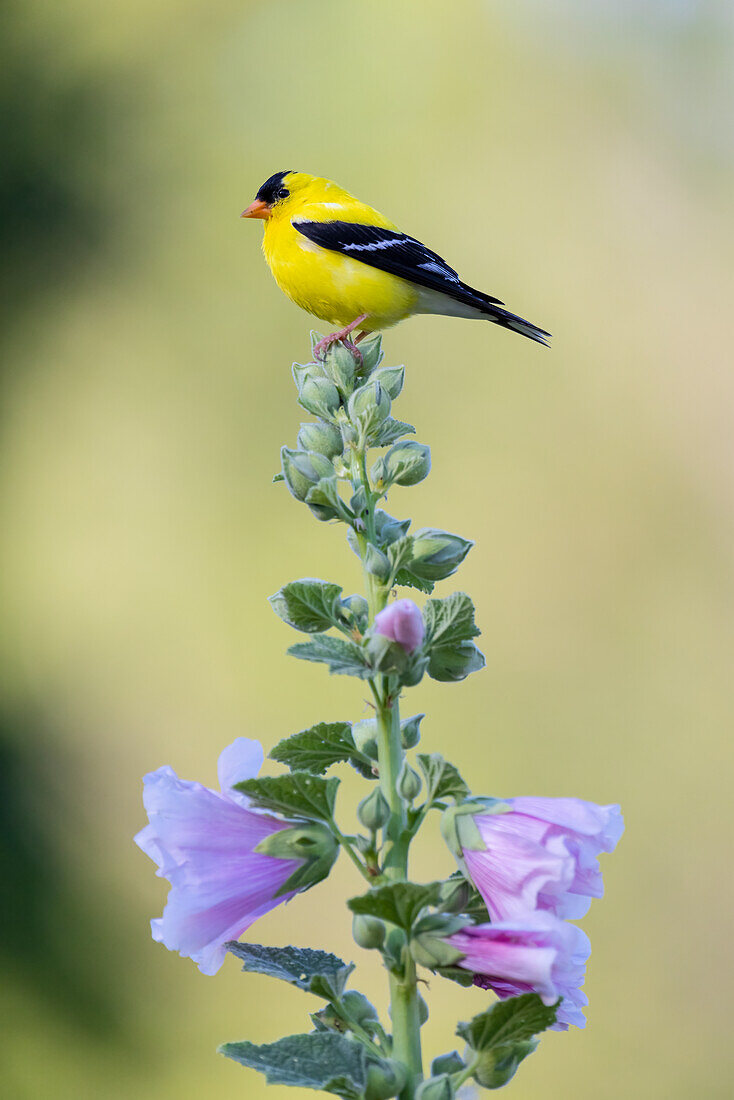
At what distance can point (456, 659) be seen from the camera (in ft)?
2.38

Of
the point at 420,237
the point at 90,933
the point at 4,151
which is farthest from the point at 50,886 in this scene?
the point at 4,151

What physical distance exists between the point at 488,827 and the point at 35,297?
5556 millimetres

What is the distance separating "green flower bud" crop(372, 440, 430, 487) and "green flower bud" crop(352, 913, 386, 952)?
1.02 feet

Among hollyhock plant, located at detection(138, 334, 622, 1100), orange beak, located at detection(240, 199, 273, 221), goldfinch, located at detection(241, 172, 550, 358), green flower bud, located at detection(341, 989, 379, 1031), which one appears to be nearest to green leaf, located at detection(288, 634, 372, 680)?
hollyhock plant, located at detection(138, 334, 622, 1100)

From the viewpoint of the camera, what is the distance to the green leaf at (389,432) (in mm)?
816

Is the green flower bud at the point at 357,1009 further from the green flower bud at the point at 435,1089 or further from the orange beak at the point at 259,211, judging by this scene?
the orange beak at the point at 259,211

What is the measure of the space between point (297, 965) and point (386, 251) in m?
1.70

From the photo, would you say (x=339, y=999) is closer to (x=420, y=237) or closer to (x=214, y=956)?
(x=214, y=956)

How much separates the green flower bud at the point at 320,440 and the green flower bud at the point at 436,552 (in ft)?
0.35

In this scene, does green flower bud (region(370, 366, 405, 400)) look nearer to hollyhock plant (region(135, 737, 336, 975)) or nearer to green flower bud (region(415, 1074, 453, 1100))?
hollyhock plant (region(135, 737, 336, 975))

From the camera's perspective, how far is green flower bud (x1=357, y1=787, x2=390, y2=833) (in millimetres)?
641

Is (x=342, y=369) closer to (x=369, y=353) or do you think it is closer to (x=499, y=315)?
(x=369, y=353)

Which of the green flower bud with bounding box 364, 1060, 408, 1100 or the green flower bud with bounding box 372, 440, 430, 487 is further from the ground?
the green flower bud with bounding box 372, 440, 430, 487

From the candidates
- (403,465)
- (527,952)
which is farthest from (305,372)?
(527,952)
